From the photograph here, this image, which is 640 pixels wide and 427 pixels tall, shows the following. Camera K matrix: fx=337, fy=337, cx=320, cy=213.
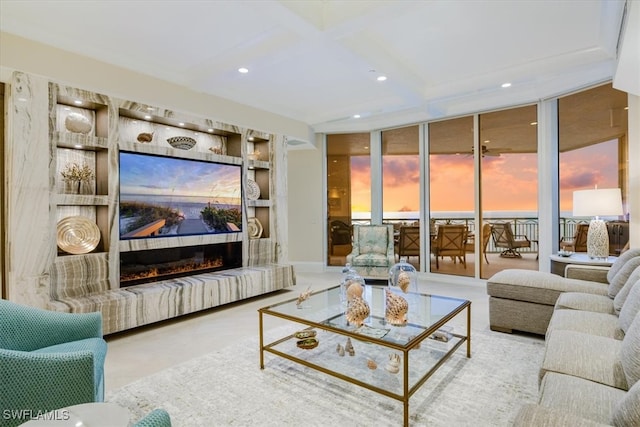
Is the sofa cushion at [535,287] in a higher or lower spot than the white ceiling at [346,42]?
lower

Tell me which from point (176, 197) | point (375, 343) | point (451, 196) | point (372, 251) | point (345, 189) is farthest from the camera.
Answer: point (345, 189)

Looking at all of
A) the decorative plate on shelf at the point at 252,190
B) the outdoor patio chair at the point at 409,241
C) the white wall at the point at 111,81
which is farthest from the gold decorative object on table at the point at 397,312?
the outdoor patio chair at the point at 409,241

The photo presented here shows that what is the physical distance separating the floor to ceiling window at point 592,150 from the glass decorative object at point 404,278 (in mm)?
2683

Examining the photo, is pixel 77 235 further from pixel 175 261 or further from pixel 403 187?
pixel 403 187

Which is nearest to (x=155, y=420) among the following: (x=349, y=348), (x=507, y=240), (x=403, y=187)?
(x=349, y=348)

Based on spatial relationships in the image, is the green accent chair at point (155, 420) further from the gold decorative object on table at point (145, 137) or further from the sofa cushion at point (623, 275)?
the gold decorative object on table at point (145, 137)

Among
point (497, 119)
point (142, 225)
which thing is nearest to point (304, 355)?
point (142, 225)

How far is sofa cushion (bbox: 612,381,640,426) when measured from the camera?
1.00m

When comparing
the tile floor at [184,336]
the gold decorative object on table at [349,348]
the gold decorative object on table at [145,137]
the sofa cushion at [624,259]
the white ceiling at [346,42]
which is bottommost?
the tile floor at [184,336]

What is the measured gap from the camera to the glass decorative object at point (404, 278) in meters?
3.01

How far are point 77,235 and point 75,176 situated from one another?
0.64m

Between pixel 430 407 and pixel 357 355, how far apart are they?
2.15 feet

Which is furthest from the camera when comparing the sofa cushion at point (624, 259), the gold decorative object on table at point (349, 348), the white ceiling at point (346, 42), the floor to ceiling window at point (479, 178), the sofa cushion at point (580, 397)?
the floor to ceiling window at point (479, 178)

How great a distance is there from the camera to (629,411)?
40.6 inches
